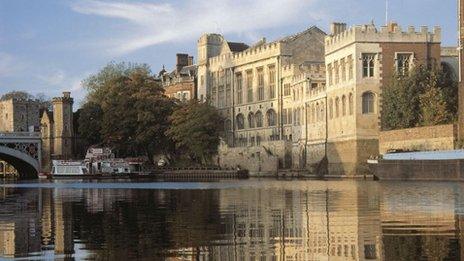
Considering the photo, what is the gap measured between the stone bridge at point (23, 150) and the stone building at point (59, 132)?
1.09 meters

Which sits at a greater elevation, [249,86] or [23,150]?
[249,86]

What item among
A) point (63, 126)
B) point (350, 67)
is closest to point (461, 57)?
point (350, 67)

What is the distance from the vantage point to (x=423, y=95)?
68.1 metres

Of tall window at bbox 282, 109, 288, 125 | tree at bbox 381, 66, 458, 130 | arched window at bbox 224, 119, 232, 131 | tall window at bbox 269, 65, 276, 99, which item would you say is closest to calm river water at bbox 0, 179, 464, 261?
tree at bbox 381, 66, 458, 130

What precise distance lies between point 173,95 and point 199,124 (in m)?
23.5

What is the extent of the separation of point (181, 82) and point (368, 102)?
169 ft

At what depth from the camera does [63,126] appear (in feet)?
386

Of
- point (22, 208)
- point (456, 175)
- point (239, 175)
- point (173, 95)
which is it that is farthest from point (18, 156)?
point (22, 208)

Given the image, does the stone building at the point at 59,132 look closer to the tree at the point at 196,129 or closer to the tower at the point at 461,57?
the tree at the point at 196,129

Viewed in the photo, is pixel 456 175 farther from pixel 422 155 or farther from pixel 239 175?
pixel 239 175

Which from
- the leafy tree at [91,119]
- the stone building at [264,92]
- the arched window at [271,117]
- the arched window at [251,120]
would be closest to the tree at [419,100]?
the stone building at [264,92]

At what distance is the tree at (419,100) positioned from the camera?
2665 inches

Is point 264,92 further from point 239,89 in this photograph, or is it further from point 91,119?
point 91,119

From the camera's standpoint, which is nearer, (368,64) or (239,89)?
(368,64)
